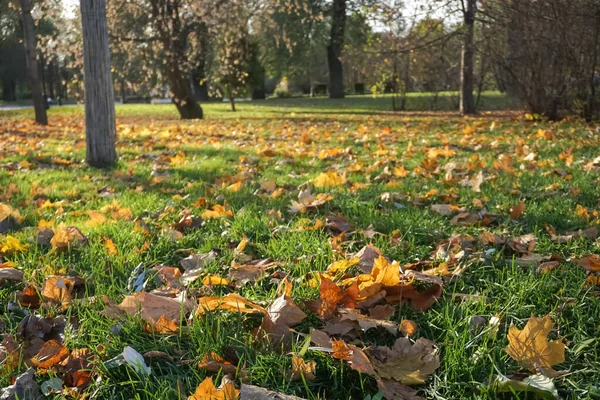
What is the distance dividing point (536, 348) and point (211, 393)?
0.96 m

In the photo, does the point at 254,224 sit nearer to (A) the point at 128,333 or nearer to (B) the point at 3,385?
(A) the point at 128,333

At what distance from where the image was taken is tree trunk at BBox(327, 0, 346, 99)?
26.6m

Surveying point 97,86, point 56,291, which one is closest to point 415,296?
point 56,291

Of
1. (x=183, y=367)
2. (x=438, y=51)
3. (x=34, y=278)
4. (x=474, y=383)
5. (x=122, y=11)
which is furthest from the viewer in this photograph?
(x=438, y=51)

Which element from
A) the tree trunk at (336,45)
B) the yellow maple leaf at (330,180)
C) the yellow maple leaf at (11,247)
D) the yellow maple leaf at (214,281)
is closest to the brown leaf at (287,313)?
the yellow maple leaf at (214,281)

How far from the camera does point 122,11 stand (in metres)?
15.0

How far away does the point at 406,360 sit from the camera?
1668 mm

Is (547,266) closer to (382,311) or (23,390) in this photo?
(382,311)

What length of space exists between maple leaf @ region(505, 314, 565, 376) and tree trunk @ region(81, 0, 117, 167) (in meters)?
5.13

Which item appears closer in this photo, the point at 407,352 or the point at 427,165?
the point at 407,352

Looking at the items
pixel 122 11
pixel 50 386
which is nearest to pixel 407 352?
pixel 50 386

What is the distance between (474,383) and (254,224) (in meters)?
1.78

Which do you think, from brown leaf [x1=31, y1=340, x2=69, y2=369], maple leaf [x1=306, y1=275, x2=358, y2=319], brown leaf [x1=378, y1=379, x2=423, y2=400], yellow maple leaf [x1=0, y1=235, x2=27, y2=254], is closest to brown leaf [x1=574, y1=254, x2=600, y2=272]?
maple leaf [x1=306, y1=275, x2=358, y2=319]

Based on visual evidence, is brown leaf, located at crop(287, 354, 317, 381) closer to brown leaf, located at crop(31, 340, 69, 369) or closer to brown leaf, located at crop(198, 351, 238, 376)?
brown leaf, located at crop(198, 351, 238, 376)
